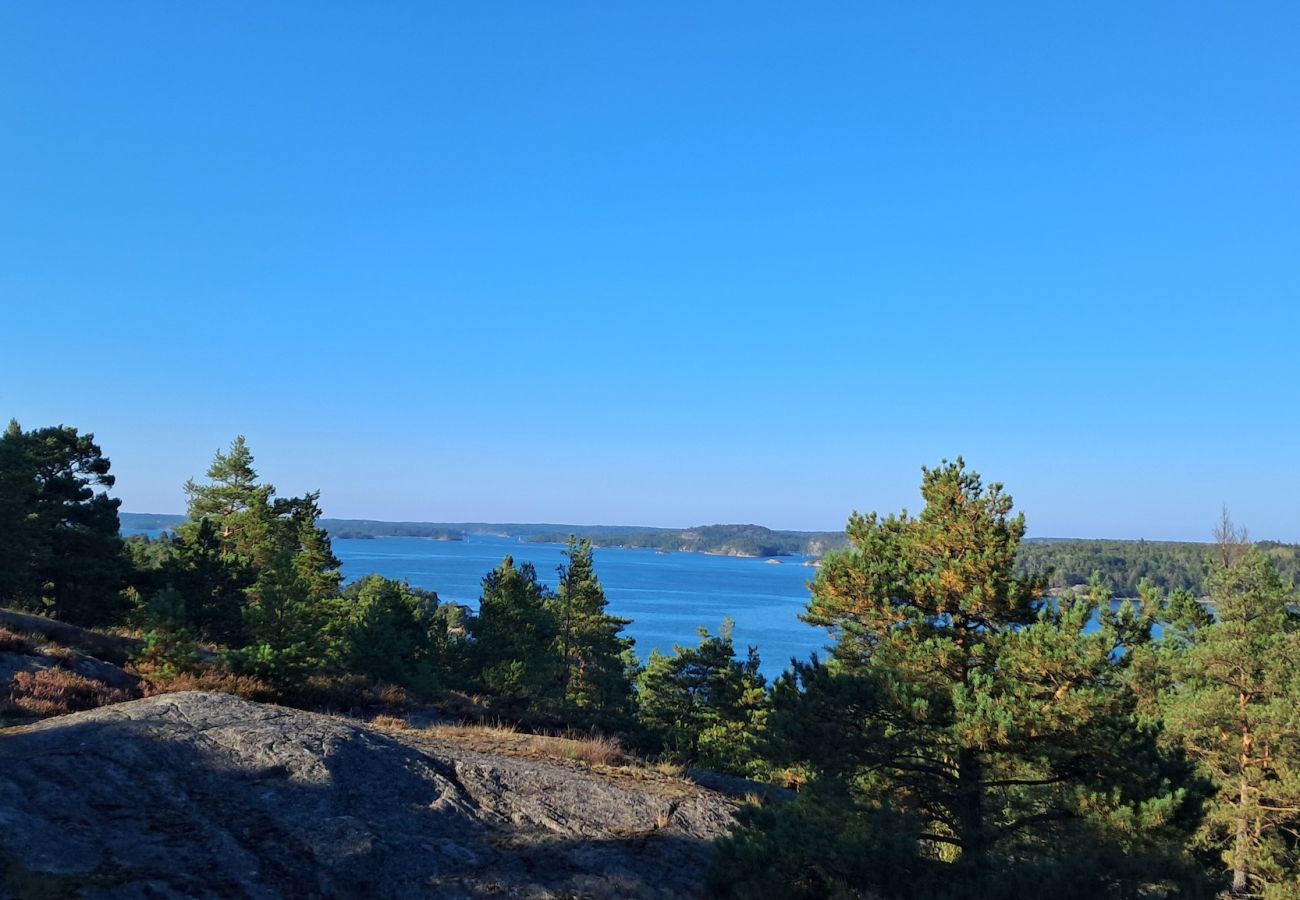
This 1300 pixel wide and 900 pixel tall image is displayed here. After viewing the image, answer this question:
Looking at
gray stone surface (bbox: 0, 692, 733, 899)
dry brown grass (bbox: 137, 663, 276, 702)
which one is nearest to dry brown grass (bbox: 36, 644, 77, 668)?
dry brown grass (bbox: 137, 663, 276, 702)

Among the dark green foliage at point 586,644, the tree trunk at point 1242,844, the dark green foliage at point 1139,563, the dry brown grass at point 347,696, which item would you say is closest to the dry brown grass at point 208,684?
the dry brown grass at point 347,696

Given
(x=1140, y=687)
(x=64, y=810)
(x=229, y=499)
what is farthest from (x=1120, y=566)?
(x=64, y=810)

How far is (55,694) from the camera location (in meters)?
11.6

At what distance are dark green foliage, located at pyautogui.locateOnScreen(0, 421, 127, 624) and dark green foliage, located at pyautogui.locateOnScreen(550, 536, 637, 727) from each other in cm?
2000

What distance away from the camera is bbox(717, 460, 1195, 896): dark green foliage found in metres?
9.64

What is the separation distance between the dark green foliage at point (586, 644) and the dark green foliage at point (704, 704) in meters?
2.15

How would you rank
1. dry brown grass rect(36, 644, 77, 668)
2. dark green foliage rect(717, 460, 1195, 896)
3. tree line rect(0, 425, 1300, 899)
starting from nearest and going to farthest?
1. tree line rect(0, 425, 1300, 899)
2. dark green foliage rect(717, 460, 1195, 896)
3. dry brown grass rect(36, 644, 77, 668)

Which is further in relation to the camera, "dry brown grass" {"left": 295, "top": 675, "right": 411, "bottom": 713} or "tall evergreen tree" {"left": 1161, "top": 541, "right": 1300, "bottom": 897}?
"tall evergreen tree" {"left": 1161, "top": 541, "right": 1300, "bottom": 897}

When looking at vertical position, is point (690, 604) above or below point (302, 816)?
below

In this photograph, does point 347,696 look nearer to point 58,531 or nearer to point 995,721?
Answer: point 995,721

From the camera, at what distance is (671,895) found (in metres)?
8.24

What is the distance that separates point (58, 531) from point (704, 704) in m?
27.2

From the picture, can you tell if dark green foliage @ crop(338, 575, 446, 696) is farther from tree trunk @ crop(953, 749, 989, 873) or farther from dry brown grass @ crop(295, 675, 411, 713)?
tree trunk @ crop(953, 749, 989, 873)

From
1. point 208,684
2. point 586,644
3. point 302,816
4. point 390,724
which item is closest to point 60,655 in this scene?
point 208,684
